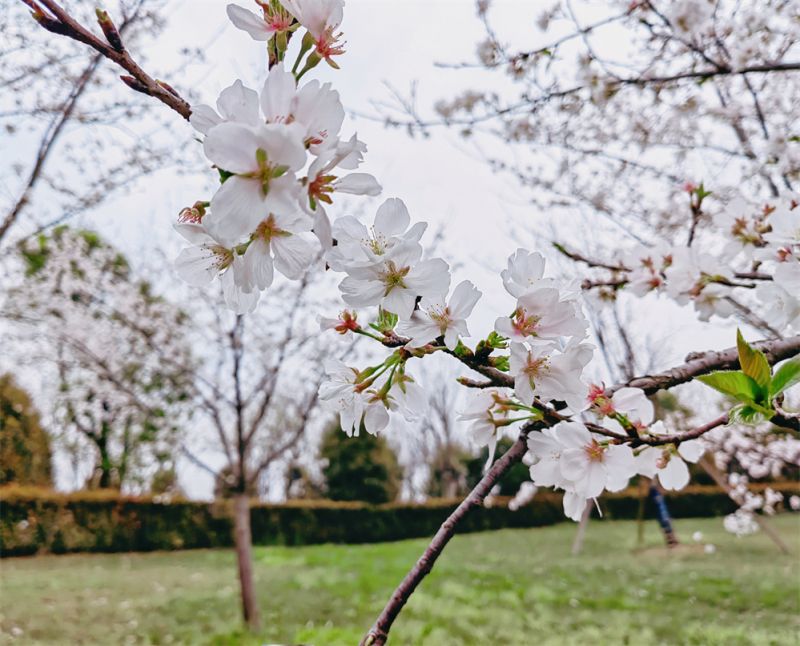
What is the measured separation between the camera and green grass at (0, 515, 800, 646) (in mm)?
4367

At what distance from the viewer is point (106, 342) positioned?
33.4ft

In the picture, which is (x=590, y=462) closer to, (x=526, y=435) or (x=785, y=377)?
(x=526, y=435)

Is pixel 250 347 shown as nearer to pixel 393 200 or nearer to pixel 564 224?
pixel 564 224

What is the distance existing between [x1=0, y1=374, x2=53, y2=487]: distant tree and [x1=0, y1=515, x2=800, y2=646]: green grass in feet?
11.9

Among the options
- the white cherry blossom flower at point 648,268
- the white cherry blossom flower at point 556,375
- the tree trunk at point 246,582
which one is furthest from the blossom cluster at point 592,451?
the tree trunk at point 246,582

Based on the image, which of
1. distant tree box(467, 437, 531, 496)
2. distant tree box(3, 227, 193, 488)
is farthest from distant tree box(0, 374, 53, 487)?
distant tree box(467, 437, 531, 496)

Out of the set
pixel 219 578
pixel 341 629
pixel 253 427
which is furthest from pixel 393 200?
pixel 219 578

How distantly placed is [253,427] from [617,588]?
411 centimetres

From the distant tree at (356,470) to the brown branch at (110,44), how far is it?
15155mm

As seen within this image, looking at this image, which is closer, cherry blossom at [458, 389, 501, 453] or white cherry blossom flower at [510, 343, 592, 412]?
white cherry blossom flower at [510, 343, 592, 412]

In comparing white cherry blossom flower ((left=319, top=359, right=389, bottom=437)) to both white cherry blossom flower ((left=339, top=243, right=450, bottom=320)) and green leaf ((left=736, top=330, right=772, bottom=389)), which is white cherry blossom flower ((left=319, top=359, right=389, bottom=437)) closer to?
white cherry blossom flower ((left=339, top=243, right=450, bottom=320))

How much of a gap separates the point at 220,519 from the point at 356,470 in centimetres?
407

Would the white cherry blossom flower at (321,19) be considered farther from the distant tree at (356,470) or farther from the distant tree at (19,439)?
the distant tree at (356,470)

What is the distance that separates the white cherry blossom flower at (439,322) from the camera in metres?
0.62
